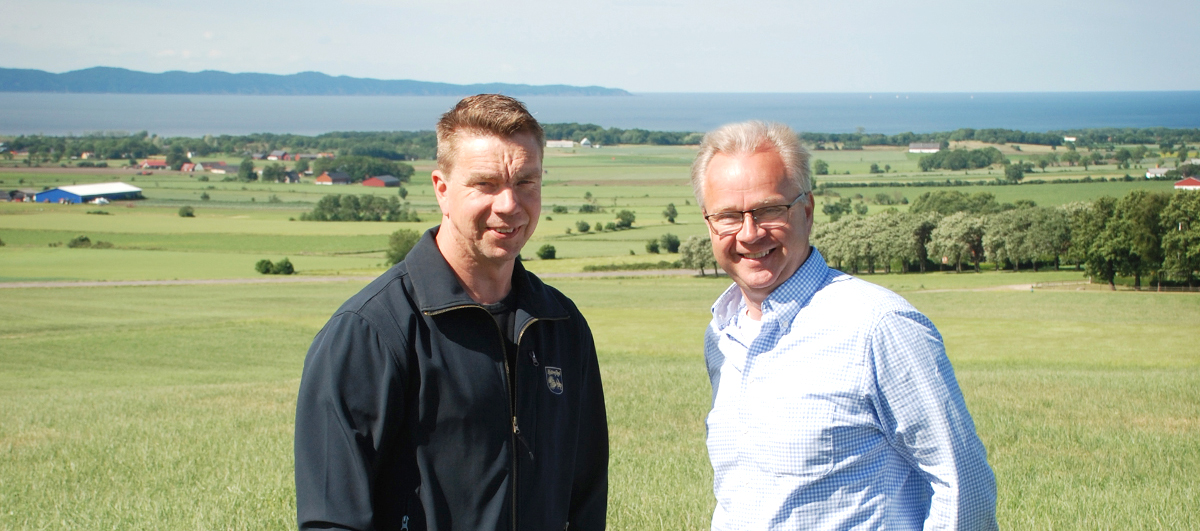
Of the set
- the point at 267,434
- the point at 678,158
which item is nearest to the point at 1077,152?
the point at 678,158

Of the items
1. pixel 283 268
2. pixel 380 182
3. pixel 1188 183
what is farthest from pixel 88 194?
pixel 1188 183

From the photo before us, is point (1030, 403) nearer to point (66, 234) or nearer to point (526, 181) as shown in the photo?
point (526, 181)

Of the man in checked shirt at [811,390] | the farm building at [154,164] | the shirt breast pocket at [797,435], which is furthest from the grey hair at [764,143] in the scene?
the farm building at [154,164]

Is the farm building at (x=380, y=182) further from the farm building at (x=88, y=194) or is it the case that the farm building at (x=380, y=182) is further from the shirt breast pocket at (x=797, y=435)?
the shirt breast pocket at (x=797, y=435)

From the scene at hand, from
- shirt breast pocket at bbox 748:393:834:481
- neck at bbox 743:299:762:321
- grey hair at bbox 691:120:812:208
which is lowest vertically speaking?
shirt breast pocket at bbox 748:393:834:481

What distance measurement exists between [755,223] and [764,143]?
0.93ft

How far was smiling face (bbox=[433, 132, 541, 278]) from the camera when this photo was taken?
2.73m

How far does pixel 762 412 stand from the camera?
2697 millimetres

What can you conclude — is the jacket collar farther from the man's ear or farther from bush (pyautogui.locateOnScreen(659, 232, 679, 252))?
bush (pyautogui.locateOnScreen(659, 232, 679, 252))

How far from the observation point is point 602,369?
1634 centimetres

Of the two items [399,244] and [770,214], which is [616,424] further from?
[399,244]

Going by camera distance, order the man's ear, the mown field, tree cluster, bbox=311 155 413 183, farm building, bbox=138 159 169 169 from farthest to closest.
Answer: farm building, bbox=138 159 169 169, tree cluster, bbox=311 155 413 183, the mown field, the man's ear

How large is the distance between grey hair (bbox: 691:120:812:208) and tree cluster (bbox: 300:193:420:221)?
88598mm

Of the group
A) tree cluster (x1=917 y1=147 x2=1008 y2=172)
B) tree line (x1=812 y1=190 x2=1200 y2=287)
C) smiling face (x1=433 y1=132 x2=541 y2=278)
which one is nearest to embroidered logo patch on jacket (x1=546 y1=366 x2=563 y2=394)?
smiling face (x1=433 y1=132 x2=541 y2=278)
